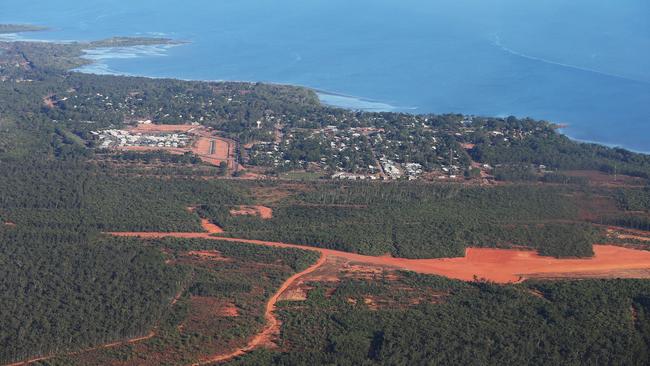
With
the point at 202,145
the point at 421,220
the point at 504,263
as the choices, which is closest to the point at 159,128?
the point at 202,145

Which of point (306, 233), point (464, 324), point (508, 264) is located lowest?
point (464, 324)

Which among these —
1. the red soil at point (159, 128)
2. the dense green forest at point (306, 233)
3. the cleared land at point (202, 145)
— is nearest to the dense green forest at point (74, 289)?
the dense green forest at point (306, 233)

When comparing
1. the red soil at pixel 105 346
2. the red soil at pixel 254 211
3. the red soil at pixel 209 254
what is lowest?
the red soil at pixel 105 346

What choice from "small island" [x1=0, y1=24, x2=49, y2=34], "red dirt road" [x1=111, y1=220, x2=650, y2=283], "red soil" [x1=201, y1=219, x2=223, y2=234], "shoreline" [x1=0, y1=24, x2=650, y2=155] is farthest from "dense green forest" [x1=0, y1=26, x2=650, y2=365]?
"small island" [x1=0, y1=24, x2=49, y2=34]

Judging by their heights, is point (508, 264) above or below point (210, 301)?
above

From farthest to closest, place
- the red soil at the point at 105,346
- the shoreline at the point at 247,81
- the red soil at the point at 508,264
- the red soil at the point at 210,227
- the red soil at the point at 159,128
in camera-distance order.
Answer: the shoreline at the point at 247,81
the red soil at the point at 159,128
the red soil at the point at 210,227
the red soil at the point at 508,264
the red soil at the point at 105,346

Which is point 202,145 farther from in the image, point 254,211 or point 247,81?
point 247,81

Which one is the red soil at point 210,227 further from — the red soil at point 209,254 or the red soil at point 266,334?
the red soil at point 266,334
